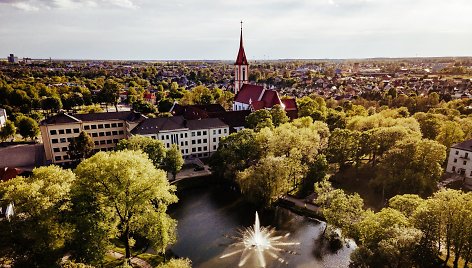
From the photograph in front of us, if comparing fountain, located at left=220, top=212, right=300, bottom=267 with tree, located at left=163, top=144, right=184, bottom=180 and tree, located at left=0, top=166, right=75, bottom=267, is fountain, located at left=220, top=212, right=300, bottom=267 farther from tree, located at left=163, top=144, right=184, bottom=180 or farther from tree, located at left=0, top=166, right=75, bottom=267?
tree, located at left=0, top=166, right=75, bottom=267

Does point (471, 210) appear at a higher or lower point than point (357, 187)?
higher

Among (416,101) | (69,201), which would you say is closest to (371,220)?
(69,201)

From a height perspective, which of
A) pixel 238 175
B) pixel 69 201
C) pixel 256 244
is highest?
pixel 69 201

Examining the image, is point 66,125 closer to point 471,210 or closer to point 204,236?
point 204,236

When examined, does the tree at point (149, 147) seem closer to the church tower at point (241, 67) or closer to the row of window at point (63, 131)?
the row of window at point (63, 131)

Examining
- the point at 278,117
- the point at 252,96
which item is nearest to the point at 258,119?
the point at 278,117

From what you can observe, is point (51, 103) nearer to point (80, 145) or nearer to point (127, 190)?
point (80, 145)

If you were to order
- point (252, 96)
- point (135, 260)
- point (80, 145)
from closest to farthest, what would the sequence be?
point (135, 260) → point (80, 145) → point (252, 96)

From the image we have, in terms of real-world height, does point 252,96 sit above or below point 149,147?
above

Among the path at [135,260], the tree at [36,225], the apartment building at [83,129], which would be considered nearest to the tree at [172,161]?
the apartment building at [83,129]
